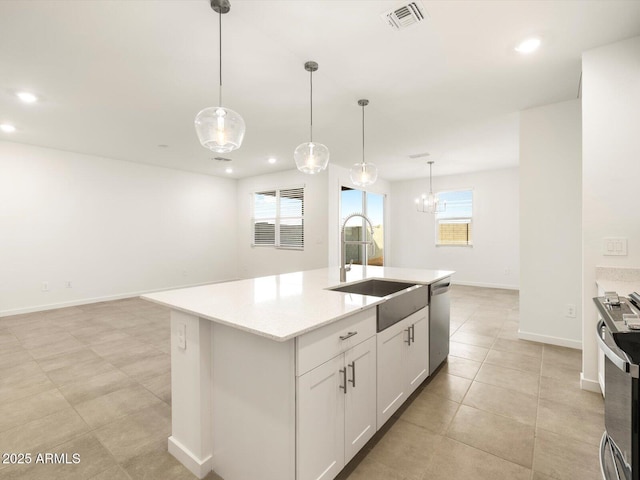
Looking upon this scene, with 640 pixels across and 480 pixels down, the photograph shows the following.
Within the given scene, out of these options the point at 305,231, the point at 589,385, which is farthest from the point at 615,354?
the point at 305,231

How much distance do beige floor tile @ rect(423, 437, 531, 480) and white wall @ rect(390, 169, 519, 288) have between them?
5.91 m

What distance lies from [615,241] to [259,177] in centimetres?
665

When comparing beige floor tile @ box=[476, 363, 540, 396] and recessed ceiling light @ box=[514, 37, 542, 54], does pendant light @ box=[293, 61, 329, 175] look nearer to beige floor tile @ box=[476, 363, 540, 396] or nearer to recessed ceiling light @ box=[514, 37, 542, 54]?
recessed ceiling light @ box=[514, 37, 542, 54]

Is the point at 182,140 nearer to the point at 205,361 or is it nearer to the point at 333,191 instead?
the point at 333,191

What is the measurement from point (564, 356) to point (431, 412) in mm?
2002

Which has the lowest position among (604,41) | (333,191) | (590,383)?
(590,383)

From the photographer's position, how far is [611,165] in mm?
2299

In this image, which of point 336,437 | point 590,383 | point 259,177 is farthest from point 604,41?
point 259,177

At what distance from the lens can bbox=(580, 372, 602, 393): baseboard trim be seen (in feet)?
7.86

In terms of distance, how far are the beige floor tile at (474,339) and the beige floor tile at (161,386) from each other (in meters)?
3.05

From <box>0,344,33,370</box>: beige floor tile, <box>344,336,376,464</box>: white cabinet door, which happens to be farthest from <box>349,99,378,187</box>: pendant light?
<box>0,344,33,370</box>: beige floor tile

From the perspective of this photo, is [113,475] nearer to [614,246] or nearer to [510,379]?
[510,379]

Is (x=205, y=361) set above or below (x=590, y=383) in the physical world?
above

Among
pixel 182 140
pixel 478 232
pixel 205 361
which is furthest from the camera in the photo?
pixel 478 232
